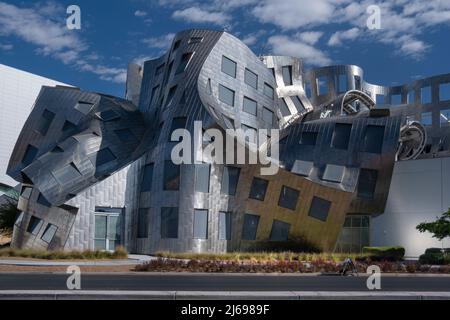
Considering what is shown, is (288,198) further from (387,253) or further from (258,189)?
(387,253)

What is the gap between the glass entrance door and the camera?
118ft

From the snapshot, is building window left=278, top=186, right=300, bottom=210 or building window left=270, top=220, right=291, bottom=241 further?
building window left=270, top=220, right=291, bottom=241

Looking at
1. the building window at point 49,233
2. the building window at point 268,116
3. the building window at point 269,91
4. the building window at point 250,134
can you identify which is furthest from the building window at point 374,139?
the building window at point 49,233

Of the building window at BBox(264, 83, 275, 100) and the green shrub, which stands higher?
the building window at BBox(264, 83, 275, 100)

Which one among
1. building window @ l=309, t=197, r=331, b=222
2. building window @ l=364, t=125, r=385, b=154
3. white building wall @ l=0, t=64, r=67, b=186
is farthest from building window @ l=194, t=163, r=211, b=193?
white building wall @ l=0, t=64, r=67, b=186

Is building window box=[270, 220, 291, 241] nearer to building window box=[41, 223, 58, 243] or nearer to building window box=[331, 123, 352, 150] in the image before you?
building window box=[331, 123, 352, 150]

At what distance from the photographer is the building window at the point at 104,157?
129 feet

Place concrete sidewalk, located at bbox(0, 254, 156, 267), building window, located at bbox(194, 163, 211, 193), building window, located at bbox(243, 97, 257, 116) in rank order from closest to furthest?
concrete sidewalk, located at bbox(0, 254, 156, 267) < building window, located at bbox(194, 163, 211, 193) < building window, located at bbox(243, 97, 257, 116)

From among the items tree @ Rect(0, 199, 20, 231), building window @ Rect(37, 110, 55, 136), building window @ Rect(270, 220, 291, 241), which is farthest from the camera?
tree @ Rect(0, 199, 20, 231)

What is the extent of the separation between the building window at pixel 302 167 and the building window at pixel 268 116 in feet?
25.1

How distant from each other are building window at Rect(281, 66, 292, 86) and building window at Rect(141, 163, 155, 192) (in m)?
26.9

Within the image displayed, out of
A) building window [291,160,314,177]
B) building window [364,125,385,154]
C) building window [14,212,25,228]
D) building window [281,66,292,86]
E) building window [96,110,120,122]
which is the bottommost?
building window [14,212,25,228]

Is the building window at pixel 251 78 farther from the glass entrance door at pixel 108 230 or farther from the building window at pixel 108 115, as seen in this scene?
the glass entrance door at pixel 108 230

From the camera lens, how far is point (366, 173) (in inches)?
1551
